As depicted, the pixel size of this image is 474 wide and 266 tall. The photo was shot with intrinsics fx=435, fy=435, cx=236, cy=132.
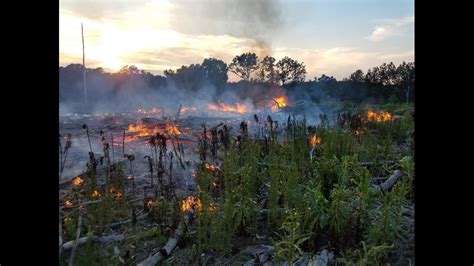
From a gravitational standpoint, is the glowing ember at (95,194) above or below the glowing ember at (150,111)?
below

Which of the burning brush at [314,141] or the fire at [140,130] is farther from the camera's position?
the burning brush at [314,141]

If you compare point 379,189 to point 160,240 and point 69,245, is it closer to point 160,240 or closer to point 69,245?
point 160,240

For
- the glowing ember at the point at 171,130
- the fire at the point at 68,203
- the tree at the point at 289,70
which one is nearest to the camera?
the fire at the point at 68,203

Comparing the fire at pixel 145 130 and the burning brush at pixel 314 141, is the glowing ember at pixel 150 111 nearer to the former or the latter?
the fire at pixel 145 130

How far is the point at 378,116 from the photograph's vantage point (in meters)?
3.05

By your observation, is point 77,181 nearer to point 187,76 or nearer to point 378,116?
point 187,76

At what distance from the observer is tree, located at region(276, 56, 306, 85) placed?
2.71 meters

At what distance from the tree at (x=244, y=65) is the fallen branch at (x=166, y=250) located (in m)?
1.01

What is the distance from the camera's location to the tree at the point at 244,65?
8.95ft

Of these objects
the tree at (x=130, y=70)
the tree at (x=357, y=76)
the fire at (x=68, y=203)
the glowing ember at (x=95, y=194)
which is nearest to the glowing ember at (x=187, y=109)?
the tree at (x=130, y=70)

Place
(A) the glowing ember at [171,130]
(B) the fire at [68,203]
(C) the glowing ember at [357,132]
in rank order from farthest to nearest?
1. (C) the glowing ember at [357,132]
2. (A) the glowing ember at [171,130]
3. (B) the fire at [68,203]

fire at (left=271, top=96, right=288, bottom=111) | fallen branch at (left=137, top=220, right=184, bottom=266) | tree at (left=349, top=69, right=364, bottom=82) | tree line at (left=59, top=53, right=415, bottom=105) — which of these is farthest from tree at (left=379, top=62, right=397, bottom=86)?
fallen branch at (left=137, top=220, right=184, bottom=266)
